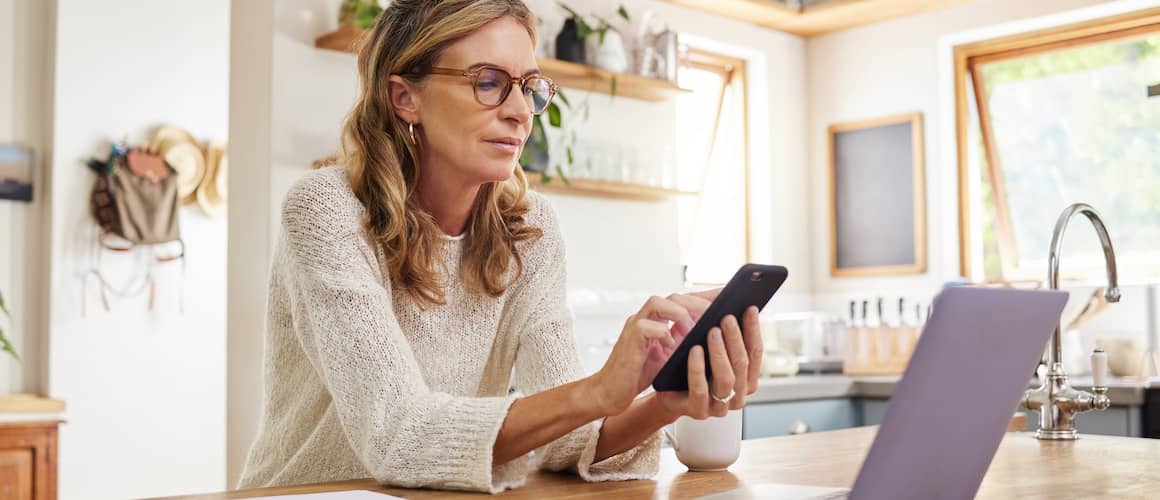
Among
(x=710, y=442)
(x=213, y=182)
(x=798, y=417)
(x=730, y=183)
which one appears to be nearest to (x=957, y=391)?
(x=710, y=442)

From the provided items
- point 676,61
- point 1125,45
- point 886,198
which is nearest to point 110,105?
point 676,61

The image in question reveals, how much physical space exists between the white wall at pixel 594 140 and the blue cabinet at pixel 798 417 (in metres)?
0.65

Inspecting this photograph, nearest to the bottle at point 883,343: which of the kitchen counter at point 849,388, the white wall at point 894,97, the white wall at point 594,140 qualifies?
the kitchen counter at point 849,388

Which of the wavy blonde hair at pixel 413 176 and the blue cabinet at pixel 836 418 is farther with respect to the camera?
the blue cabinet at pixel 836 418

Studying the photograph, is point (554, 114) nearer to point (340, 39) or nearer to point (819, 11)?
point (340, 39)

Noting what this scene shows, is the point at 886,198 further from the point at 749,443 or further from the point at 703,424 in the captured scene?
the point at 703,424

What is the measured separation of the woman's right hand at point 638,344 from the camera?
121 centimetres

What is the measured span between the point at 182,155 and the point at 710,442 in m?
3.99

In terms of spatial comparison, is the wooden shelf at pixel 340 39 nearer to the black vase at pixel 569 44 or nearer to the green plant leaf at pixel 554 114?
the green plant leaf at pixel 554 114

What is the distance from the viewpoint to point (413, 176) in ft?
5.53

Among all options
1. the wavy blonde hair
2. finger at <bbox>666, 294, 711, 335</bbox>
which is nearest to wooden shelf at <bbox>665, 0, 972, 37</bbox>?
the wavy blonde hair

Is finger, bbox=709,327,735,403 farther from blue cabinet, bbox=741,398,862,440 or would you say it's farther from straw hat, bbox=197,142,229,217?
straw hat, bbox=197,142,229,217

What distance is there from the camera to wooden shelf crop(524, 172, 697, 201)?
3941mm

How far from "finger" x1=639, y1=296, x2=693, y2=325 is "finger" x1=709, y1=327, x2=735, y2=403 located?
2.7 inches
